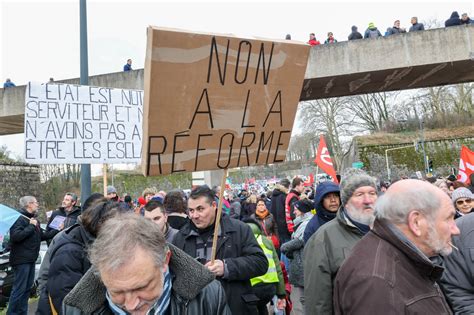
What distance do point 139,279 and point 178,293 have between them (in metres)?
0.27

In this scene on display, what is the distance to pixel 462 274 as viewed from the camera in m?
2.74

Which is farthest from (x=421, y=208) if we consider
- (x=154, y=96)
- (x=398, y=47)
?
(x=398, y=47)

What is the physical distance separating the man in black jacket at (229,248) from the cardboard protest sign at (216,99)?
28.7 inches

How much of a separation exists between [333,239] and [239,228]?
2.57ft

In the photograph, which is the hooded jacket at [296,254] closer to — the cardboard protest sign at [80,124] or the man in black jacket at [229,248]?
the man in black jacket at [229,248]

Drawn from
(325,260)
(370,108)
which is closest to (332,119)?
(370,108)

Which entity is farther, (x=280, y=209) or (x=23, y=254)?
(x=280, y=209)

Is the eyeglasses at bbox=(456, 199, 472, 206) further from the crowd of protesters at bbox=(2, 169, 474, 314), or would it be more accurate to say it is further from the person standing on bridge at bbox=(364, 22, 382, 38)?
the person standing on bridge at bbox=(364, 22, 382, 38)

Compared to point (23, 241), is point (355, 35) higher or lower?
higher

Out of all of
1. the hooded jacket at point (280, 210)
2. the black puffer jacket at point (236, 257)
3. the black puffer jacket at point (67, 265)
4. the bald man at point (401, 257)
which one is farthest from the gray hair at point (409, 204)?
the hooded jacket at point (280, 210)

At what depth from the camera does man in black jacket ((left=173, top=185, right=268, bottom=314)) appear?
3182 mm

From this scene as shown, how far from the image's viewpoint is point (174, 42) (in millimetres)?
2295

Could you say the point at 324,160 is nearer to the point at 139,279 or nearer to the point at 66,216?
the point at 66,216

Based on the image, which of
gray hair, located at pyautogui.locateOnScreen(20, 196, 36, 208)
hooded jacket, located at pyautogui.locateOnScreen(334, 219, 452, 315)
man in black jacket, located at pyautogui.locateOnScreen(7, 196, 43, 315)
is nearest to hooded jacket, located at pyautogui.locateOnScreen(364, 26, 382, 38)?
gray hair, located at pyautogui.locateOnScreen(20, 196, 36, 208)
